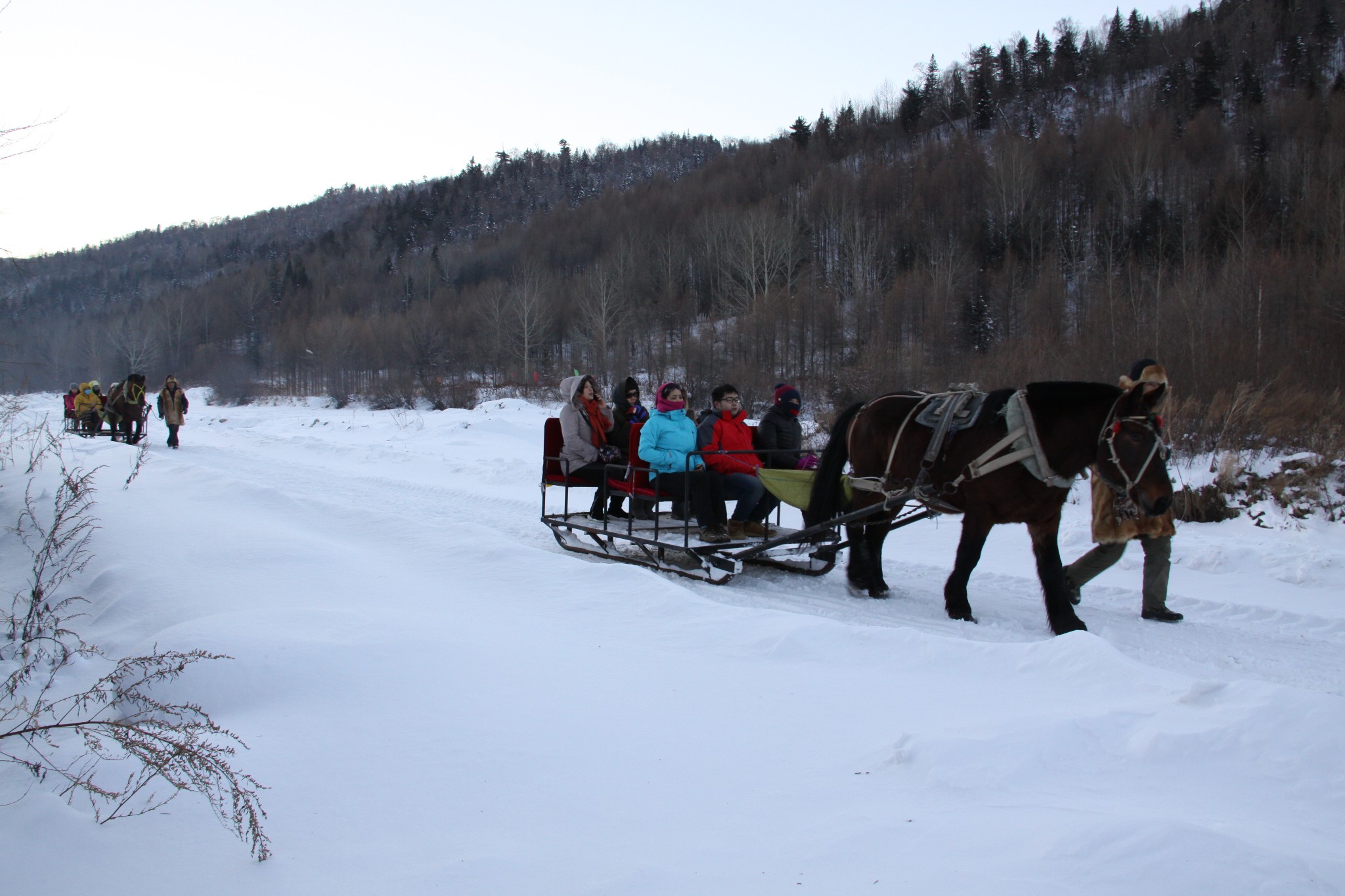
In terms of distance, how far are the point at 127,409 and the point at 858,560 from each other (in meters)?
18.6

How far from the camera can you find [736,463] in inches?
284

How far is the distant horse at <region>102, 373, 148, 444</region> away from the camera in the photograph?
59.6ft

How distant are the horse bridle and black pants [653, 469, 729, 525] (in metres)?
3.02

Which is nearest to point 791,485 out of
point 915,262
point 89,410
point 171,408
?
point 171,408

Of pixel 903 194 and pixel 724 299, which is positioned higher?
pixel 903 194

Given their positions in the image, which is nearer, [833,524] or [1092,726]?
[1092,726]

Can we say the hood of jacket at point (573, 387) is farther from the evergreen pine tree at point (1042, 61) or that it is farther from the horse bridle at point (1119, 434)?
the evergreen pine tree at point (1042, 61)

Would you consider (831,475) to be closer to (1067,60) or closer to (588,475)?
(588,475)

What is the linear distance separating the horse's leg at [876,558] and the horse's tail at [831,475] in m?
0.41

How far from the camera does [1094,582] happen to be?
6887 millimetres

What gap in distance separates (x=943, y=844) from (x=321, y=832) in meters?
1.98

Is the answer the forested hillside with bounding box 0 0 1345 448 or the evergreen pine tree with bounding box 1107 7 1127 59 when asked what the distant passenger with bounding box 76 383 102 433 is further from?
the evergreen pine tree with bounding box 1107 7 1127 59

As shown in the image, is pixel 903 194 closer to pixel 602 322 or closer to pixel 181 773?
pixel 602 322

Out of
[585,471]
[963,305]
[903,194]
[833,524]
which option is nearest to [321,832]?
[833,524]
